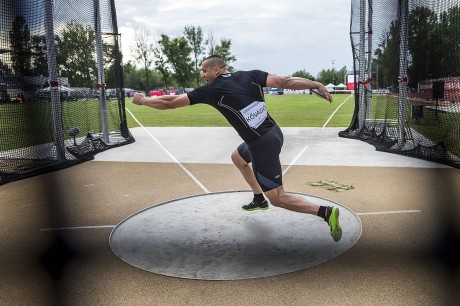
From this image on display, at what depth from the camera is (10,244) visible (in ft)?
13.6

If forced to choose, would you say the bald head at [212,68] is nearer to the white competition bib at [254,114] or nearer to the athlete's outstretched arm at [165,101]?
the athlete's outstretched arm at [165,101]

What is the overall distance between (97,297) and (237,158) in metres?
2.41

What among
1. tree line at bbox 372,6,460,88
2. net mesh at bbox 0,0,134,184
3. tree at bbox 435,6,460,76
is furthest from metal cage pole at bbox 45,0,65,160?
tree at bbox 435,6,460,76

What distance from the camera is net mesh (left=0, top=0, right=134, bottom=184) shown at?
8.30 meters

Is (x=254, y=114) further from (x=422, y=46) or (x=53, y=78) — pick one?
(x=422, y=46)

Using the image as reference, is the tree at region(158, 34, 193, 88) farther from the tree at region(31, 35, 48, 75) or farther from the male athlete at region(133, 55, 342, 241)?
the male athlete at region(133, 55, 342, 241)

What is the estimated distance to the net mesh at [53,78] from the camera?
8.30 metres

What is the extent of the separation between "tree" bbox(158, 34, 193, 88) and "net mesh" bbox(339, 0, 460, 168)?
85.6ft

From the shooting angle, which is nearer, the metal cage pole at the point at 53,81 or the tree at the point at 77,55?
the metal cage pole at the point at 53,81

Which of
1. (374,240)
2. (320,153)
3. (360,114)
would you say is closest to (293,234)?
(374,240)

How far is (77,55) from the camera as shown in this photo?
37.8ft

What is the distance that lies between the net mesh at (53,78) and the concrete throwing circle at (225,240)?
13.8ft

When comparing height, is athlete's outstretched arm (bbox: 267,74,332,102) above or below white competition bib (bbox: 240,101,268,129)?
above

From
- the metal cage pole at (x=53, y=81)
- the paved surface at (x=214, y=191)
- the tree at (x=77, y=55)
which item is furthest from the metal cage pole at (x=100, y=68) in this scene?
the paved surface at (x=214, y=191)
